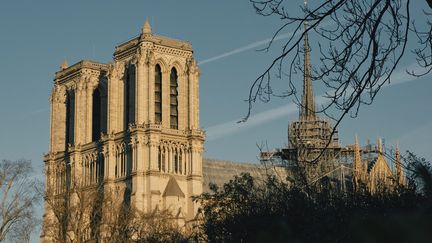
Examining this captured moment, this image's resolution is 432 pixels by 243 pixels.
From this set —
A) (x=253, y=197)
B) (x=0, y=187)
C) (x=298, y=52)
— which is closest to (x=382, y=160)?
(x=0, y=187)

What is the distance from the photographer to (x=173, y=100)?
84.2 m

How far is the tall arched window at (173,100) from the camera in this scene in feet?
276

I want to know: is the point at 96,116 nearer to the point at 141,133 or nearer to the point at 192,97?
the point at 141,133

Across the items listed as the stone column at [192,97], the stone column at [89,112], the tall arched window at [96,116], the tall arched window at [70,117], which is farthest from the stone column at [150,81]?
the tall arched window at [70,117]

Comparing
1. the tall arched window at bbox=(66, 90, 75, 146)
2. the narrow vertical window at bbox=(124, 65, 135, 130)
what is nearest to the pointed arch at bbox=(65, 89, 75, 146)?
the tall arched window at bbox=(66, 90, 75, 146)

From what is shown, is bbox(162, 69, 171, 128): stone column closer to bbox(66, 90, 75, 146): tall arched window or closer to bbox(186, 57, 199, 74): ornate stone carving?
bbox(186, 57, 199, 74): ornate stone carving

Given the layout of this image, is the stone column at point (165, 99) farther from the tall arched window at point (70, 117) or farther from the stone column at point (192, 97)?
the tall arched window at point (70, 117)

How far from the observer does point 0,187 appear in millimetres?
49438

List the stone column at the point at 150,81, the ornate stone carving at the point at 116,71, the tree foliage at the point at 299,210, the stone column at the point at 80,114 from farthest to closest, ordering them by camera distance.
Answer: the stone column at the point at 80,114, the ornate stone carving at the point at 116,71, the stone column at the point at 150,81, the tree foliage at the point at 299,210

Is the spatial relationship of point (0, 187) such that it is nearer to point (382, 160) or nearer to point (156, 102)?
point (156, 102)

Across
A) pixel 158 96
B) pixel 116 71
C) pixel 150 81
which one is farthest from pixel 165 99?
pixel 116 71

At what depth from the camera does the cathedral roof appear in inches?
3174

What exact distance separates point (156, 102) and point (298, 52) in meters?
73.6

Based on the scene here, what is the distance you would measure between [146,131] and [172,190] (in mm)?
6402
